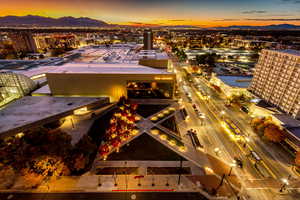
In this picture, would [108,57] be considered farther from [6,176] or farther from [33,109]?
[6,176]

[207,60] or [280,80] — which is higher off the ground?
[280,80]

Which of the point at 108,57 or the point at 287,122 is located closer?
the point at 287,122

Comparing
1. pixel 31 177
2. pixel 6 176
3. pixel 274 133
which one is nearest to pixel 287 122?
pixel 274 133

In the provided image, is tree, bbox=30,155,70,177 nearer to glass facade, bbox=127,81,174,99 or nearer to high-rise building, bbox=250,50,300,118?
glass facade, bbox=127,81,174,99

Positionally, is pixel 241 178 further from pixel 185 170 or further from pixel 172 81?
pixel 172 81

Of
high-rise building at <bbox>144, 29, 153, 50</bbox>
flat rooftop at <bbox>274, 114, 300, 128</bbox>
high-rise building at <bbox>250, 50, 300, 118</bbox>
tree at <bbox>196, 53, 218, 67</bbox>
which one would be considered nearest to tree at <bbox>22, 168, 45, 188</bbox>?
flat rooftop at <bbox>274, 114, 300, 128</bbox>

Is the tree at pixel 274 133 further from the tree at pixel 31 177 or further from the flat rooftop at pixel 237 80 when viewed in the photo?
the tree at pixel 31 177

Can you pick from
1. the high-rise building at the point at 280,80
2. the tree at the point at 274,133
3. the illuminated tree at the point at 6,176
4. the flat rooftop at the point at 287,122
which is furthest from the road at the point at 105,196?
the high-rise building at the point at 280,80
